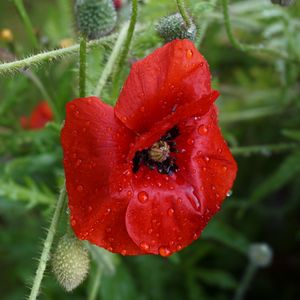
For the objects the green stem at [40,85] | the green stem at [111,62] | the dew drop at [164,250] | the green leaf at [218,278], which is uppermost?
the green stem at [111,62]

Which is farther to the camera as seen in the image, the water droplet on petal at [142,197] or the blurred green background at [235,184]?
the blurred green background at [235,184]

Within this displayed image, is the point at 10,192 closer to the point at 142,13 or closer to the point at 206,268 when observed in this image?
the point at 142,13

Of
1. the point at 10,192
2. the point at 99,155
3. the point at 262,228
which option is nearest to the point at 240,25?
the point at 262,228

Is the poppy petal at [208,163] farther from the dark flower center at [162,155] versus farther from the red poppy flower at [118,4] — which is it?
the red poppy flower at [118,4]

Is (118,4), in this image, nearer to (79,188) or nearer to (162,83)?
(162,83)

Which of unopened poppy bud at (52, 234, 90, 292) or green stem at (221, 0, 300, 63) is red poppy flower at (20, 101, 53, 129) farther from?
unopened poppy bud at (52, 234, 90, 292)

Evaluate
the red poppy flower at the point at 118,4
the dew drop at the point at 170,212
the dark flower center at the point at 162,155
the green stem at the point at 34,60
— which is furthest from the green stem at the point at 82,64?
the red poppy flower at the point at 118,4
